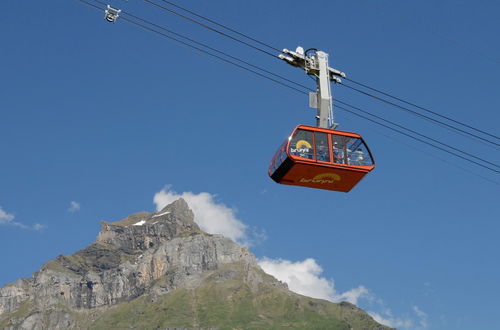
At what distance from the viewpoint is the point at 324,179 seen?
45.1 meters

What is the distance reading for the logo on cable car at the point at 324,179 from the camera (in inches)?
1761

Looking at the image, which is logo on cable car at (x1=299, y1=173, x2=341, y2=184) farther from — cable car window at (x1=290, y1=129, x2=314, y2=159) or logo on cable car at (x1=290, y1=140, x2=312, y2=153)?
logo on cable car at (x1=290, y1=140, x2=312, y2=153)

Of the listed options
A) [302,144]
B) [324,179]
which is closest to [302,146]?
[302,144]

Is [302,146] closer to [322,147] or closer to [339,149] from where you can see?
[322,147]

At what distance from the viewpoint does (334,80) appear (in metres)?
44.1

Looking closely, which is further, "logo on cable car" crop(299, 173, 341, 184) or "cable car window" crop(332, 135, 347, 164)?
"cable car window" crop(332, 135, 347, 164)

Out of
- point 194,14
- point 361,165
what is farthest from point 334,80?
point 194,14

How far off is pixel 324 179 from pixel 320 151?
181cm

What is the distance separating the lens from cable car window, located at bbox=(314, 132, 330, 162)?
4441 cm

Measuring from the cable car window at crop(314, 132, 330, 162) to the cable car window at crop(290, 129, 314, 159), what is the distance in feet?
1.31

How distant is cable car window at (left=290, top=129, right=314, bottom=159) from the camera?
144 ft

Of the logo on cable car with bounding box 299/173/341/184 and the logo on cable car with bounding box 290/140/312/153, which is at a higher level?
the logo on cable car with bounding box 290/140/312/153

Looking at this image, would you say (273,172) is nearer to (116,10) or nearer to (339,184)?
(339,184)

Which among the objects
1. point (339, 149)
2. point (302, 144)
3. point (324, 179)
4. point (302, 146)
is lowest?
point (324, 179)
